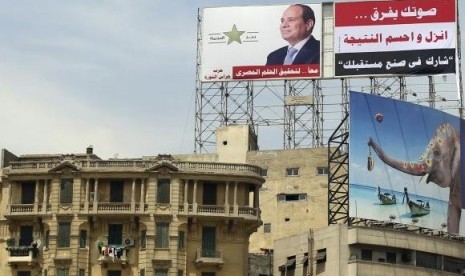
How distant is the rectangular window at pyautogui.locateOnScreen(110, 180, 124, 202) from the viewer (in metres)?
116

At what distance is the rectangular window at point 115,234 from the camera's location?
11525cm

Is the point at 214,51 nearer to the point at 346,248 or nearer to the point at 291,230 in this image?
the point at 291,230

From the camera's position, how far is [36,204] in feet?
382


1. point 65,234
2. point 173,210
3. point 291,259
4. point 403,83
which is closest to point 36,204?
point 65,234

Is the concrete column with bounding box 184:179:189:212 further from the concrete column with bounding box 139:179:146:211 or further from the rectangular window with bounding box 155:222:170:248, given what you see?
the concrete column with bounding box 139:179:146:211

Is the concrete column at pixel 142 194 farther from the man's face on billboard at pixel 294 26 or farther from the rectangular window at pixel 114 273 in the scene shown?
the man's face on billboard at pixel 294 26

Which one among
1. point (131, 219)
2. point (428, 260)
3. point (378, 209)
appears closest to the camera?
point (131, 219)

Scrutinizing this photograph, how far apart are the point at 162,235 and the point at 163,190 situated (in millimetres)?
3582

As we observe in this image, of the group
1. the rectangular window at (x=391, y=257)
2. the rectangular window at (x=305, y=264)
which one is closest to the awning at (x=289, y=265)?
the rectangular window at (x=305, y=264)

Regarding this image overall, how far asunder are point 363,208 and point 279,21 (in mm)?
28159

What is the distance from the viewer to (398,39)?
455ft

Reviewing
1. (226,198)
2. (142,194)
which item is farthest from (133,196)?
(226,198)

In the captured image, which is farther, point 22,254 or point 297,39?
point 297,39

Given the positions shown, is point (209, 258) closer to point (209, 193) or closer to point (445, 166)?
point (209, 193)
